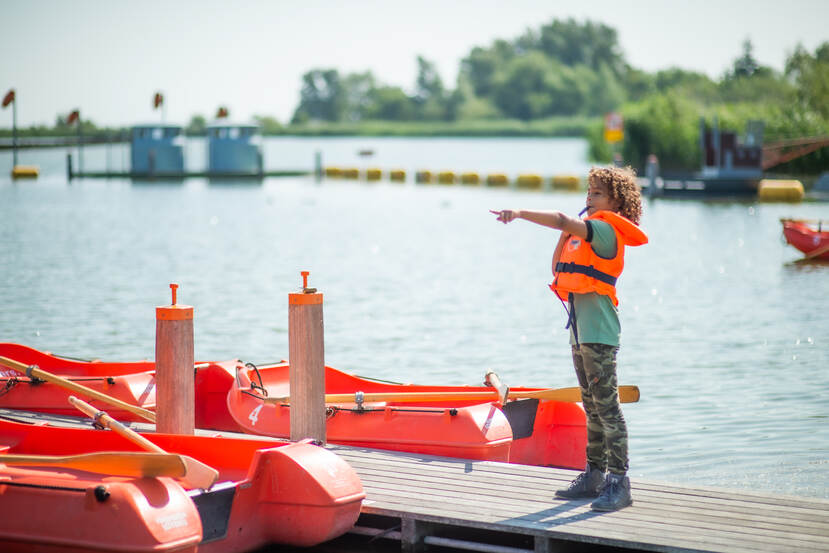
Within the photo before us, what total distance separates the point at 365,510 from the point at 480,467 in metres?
1.07

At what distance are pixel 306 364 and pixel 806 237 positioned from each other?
20139 mm

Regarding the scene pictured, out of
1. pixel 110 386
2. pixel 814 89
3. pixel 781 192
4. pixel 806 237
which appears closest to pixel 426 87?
pixel 814 89

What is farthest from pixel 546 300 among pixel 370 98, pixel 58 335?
pixel 370 98

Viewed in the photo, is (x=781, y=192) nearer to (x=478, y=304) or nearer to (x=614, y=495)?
(x=478, y=304)

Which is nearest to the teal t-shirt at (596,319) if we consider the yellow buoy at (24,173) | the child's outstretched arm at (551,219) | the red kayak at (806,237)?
the child's outstretched arm at (551,219)

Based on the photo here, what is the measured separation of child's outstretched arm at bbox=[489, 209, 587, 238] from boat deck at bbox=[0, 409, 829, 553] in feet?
4.78

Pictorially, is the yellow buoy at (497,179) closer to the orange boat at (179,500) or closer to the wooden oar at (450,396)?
the wooden oar at (450,396)

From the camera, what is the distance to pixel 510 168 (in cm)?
8969

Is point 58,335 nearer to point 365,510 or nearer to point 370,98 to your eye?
point 365,510

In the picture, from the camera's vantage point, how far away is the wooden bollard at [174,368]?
7012mm

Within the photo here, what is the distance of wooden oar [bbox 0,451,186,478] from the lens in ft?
18.6

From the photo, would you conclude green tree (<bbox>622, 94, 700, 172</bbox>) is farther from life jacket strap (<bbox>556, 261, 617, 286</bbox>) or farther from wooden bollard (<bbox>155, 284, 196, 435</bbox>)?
life jacket strap (<bbox>556, 261, 617, 286</bbox>)

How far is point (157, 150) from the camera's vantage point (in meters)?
62.3

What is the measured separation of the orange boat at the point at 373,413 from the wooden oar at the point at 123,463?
2.33 meters
